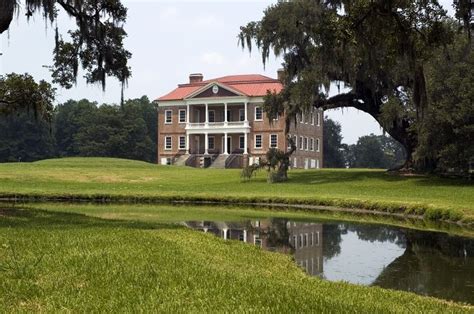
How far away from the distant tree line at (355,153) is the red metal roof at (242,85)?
3453cm

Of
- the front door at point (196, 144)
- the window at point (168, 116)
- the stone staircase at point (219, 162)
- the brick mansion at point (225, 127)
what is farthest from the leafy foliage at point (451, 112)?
the window at point (168, 116)

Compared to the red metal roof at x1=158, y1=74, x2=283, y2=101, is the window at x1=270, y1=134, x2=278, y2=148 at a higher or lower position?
lower

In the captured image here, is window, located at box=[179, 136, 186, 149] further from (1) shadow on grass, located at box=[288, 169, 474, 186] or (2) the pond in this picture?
(2) the pond

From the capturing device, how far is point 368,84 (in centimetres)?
3538

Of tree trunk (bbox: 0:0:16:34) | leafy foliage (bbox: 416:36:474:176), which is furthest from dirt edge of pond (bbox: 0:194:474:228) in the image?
tree trunk (bbox: 0:0:16:34)

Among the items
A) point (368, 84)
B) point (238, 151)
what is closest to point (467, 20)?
point (368, 84)

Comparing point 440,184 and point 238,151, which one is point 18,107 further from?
point 238,151

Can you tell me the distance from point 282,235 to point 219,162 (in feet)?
147

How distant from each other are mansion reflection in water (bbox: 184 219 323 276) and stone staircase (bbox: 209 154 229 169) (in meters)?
39.7

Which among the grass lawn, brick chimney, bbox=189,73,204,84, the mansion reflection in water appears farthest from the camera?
brick chimney, bbox=189,73,204,84

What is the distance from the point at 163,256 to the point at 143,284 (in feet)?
7.03

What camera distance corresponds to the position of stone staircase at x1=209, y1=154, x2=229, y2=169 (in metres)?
59.9

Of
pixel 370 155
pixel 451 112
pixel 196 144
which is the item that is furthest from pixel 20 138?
pixel 451 112

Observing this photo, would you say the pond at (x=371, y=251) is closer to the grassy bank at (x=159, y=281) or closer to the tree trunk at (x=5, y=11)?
the grassy bank at (x=159, y=281)
